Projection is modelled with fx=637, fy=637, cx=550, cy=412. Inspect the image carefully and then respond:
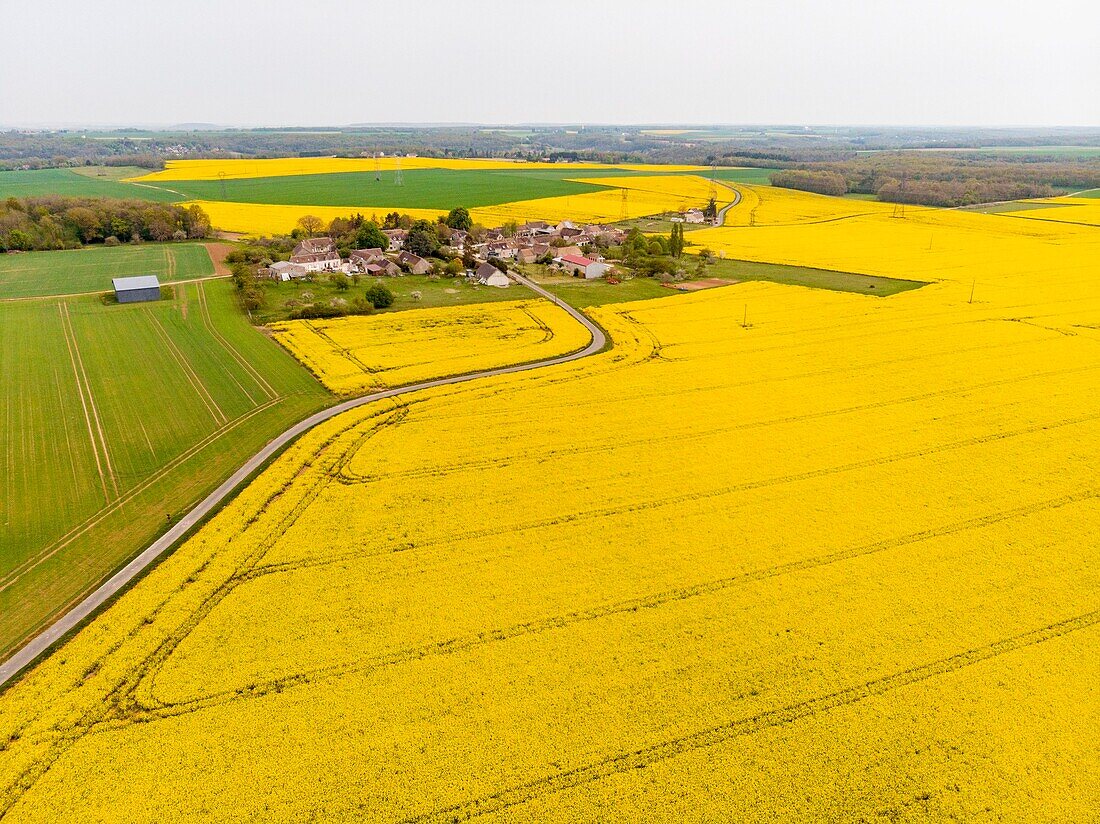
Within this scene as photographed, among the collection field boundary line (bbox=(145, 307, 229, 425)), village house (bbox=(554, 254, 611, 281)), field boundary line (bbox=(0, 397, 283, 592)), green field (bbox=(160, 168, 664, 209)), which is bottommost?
field boundary line (bbox=(0, 397, 283, 592))

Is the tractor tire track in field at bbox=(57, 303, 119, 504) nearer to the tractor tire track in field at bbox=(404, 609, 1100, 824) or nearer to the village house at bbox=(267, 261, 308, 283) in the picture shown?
the village house at bbox=(267, 261, 308, 283)

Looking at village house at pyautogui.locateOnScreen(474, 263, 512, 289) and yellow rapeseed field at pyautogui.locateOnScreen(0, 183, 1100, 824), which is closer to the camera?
yellow rapeseed field at pyautogui.locateOnScreen(0, 183, 1100, 824)

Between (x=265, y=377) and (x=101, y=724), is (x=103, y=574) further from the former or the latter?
(x=265, y=377)

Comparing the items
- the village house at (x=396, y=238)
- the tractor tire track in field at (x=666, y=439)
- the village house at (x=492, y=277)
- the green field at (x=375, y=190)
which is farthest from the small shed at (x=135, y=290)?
the green field at (x=375, y=190)

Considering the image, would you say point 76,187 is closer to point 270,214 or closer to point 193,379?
point 270,214

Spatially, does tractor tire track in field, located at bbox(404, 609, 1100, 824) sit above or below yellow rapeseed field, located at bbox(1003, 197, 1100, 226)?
below

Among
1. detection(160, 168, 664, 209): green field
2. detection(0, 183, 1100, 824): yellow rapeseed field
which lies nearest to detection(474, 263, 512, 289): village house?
detection(0, 183, 1100, 824): yellow rapeseed field

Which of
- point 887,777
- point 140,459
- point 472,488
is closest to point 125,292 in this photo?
point 140,459

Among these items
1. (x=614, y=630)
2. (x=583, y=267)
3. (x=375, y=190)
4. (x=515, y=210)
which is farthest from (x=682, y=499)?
(x=375, y=190)
